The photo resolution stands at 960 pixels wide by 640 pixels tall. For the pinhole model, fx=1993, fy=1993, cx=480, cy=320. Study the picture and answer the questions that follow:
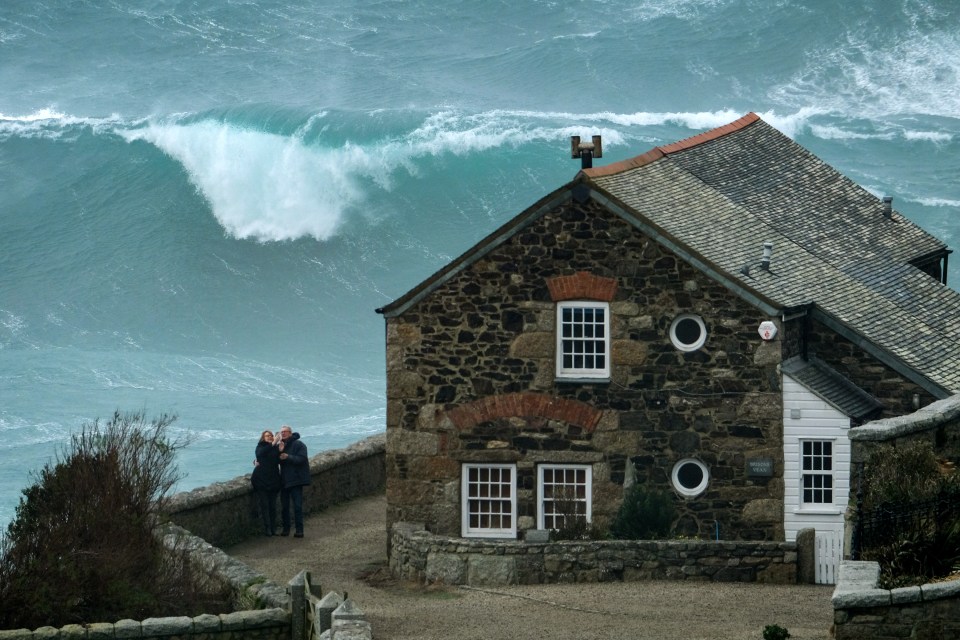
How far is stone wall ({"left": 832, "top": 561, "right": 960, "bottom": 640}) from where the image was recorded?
56.8 ft

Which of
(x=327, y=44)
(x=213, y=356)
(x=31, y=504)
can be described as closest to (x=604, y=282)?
(x=31, y=504)

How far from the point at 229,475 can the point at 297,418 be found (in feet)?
21.5

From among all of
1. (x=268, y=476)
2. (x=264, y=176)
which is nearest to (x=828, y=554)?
(x=268, y=476)

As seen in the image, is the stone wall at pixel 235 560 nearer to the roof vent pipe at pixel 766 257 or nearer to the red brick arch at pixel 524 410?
the red brick arch at pixel 524 410

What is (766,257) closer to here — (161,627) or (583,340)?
(583,340)

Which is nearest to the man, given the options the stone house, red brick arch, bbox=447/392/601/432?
the stone house

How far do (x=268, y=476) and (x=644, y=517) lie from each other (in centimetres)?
556

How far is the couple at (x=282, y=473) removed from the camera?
28719mm

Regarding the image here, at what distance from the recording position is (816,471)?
89.0ft

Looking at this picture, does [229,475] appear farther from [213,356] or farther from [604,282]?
[604,282]

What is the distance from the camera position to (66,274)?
66812mm

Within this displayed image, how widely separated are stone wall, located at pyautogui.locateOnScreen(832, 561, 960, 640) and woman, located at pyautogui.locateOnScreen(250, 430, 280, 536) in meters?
12.5

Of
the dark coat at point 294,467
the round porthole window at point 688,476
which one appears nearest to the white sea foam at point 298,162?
the dark coat at point 294,467

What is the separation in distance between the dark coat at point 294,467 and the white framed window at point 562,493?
352cm
